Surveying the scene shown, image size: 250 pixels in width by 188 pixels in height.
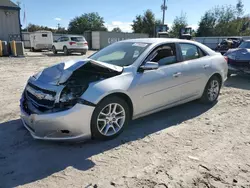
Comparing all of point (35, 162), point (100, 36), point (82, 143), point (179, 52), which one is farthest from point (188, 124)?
point (100, 36)

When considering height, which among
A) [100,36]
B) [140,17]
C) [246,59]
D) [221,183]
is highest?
[140,17]

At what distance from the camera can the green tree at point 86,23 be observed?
7200 cm

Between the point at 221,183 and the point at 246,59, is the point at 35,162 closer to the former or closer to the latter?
the point at 221,183

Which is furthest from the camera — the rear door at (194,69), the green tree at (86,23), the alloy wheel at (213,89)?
the green tree at (86,23)

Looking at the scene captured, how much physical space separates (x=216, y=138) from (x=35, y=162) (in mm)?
2694

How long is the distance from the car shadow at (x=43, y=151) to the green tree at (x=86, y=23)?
228 feet

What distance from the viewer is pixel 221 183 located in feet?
8.32

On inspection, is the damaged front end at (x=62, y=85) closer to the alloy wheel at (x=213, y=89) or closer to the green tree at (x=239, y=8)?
the alloy wheel at (x=213, y=89)

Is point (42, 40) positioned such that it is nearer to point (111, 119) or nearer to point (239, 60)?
point (239, 60)

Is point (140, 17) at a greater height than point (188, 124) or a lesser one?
greater

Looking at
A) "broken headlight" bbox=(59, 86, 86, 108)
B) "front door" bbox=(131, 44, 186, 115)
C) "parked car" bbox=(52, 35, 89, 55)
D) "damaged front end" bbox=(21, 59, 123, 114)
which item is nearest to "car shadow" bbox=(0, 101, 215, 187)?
"front door" bbox=(131, 44, 186, 115)

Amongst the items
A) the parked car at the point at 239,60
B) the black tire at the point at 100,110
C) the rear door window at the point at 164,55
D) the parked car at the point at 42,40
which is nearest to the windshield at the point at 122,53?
the rear door window at the point at 164,55

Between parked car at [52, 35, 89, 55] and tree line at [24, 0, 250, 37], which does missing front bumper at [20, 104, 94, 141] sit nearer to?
parked car at [52, 35, 89, 55]

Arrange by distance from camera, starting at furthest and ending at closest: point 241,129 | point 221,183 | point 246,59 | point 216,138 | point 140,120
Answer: point 246,59, point 140,120, point 241,129, point 216,138, point 221,183
